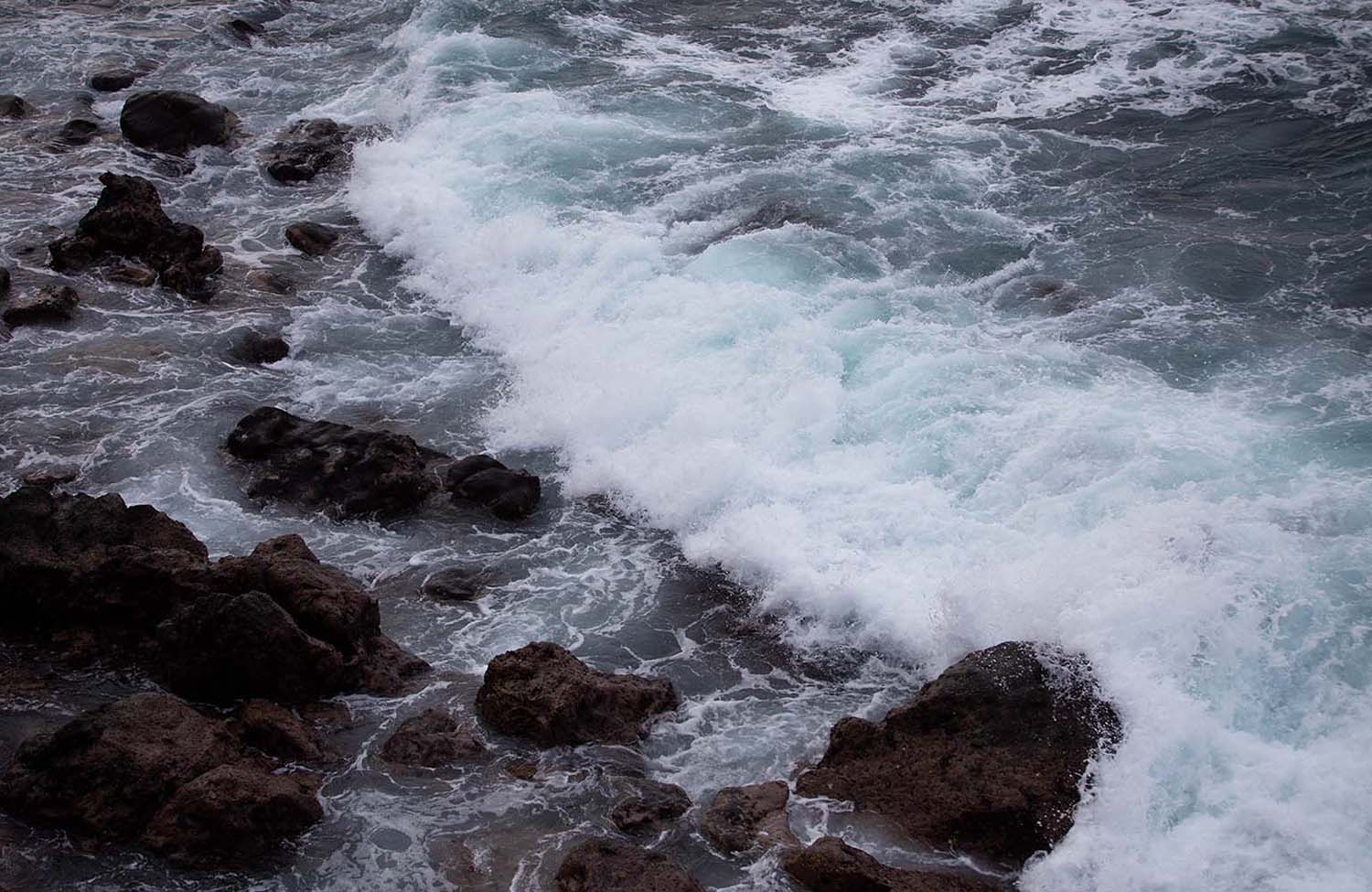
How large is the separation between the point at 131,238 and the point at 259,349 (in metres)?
2.95

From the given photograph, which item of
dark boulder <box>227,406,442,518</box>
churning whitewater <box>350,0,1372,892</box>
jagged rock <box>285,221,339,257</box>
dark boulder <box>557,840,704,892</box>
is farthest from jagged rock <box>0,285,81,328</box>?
dark boulder <box>557,840,704,892</box>

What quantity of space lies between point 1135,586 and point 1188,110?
11.5 meters

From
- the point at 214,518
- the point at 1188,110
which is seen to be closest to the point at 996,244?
the point at 1188,110

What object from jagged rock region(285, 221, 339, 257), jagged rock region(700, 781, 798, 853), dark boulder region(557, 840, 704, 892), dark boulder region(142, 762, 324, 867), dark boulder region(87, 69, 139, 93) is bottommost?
jagged rock region(285, 221, 339, 257)

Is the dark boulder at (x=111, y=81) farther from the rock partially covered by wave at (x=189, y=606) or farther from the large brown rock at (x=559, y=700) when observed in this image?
the large brown rock at (x=559, y=700)

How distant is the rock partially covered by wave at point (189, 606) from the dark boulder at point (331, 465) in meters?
1.66

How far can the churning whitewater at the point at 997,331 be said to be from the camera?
8758 mm

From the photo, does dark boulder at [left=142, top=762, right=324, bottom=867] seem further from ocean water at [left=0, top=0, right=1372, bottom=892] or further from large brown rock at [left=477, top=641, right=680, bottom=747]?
large brown rock at [left=477, top=641, right=680, bottom=747]

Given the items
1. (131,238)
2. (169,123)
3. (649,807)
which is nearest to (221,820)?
(649,807)

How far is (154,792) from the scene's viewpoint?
7.29m

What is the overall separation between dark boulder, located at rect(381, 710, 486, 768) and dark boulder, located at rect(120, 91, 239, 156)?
44.7 ft

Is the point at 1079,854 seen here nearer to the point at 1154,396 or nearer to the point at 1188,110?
the point at 1154,396

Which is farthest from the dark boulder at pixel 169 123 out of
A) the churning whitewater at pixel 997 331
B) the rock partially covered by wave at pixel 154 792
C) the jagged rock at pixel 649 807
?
the jagged rock at pixel 649 807

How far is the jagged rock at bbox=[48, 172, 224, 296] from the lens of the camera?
15.0 m
